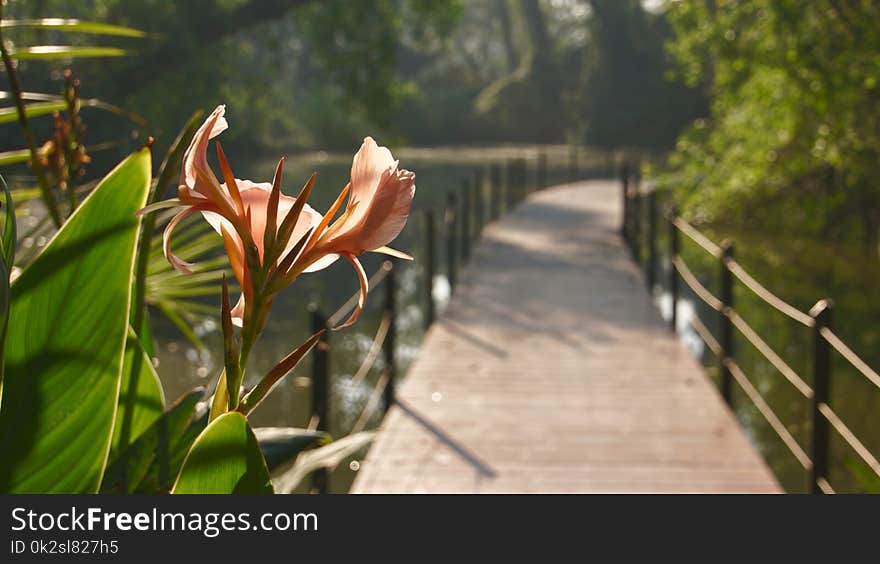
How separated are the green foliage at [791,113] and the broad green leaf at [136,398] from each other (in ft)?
27.4

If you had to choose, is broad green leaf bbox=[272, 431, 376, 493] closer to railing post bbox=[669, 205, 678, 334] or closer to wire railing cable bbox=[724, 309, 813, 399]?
wire railing cable bbox=[724, 309, 813, 399]

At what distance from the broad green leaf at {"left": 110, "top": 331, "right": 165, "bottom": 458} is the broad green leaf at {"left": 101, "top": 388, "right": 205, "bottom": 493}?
1.2 inches

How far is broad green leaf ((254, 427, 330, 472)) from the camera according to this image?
133cm

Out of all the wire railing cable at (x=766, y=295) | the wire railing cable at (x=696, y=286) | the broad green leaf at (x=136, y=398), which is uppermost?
the broad green leaf at (x=136, y=398)

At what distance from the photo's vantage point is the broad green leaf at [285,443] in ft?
4.36

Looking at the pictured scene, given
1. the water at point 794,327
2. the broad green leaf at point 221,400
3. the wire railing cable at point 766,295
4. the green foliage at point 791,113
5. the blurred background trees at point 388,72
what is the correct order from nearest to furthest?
the broad green leaf at point 221,400, the wire railing cable at point 766,295, the water at point 794,327, the green foliage at point 791,113, the blurred background trees at point 388,72

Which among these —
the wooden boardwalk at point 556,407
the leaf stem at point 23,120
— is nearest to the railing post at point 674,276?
the wooden boardwalk at point 556,407

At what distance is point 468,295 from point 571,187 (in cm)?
1178

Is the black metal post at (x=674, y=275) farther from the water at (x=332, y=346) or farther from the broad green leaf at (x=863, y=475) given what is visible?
the broad green leaf at (x=863, y=475)

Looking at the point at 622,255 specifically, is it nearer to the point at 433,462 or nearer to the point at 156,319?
the point at 156,319

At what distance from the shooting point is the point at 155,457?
1.31 m

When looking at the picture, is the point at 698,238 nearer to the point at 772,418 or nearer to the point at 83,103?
the point at 772,418

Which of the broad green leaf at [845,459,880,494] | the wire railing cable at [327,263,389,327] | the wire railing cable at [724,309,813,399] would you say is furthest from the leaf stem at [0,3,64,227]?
the wire railing cable at [724,309,813,399]

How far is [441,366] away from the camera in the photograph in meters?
6.28
